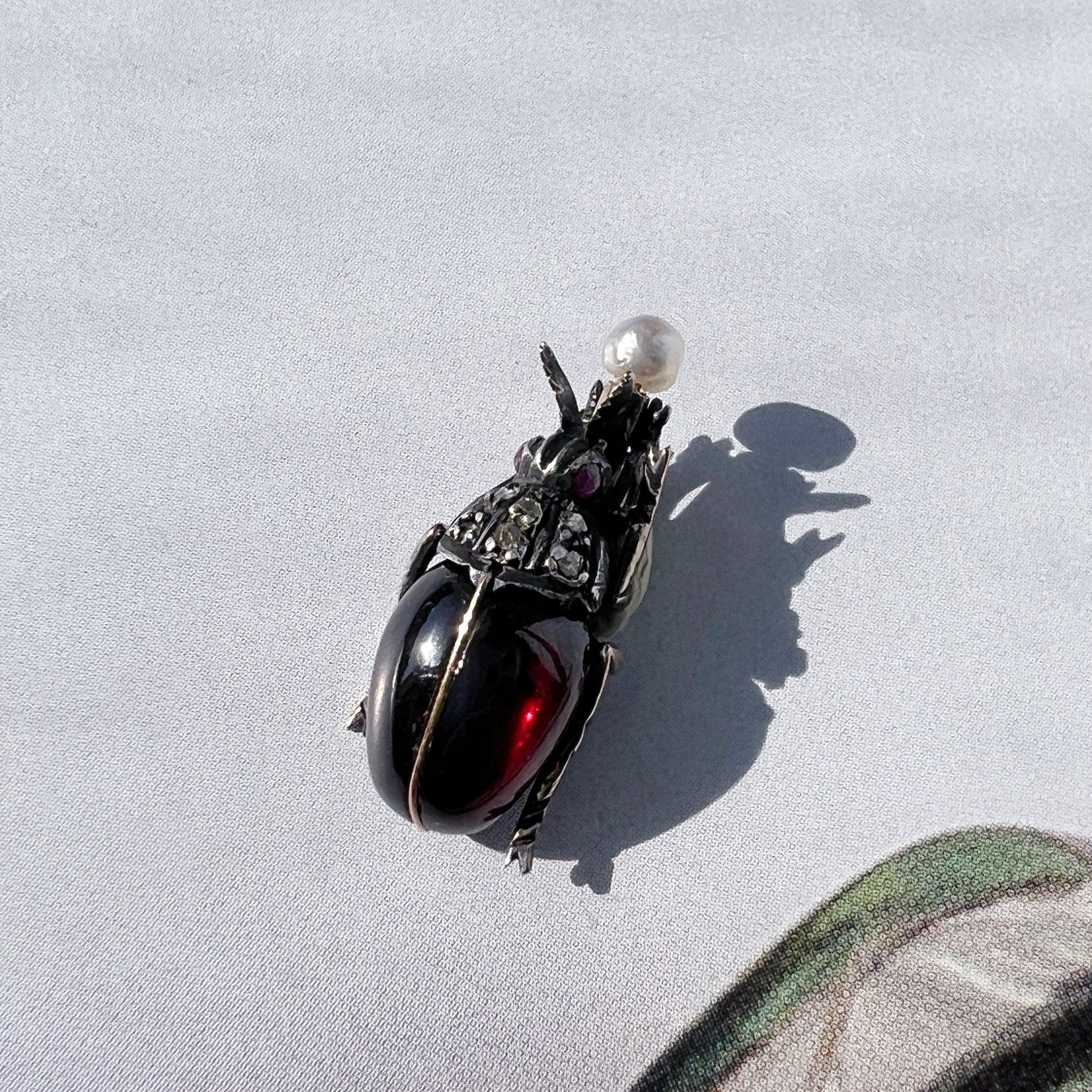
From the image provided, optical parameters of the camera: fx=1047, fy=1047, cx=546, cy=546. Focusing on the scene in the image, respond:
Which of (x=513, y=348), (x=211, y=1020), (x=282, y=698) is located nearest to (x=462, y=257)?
(x=513, y=348)

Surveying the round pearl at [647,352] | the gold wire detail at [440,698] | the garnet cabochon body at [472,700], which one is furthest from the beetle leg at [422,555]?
the round pearl at [647,352]

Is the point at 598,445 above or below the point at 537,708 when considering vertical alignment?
above

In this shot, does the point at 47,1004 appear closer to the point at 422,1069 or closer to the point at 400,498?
the point at 422,1069

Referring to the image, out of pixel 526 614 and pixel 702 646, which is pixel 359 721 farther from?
pixel 702 646

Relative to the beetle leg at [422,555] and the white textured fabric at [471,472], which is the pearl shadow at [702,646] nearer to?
the white textured fabric at [471,472]

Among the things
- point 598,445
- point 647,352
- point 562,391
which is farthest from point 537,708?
point 647,352

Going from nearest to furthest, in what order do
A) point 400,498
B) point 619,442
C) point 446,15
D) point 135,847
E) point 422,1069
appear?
1. point 422,1069
2. point 135,847
3. point 619,442
4. point 400,498
5. point 446,15
